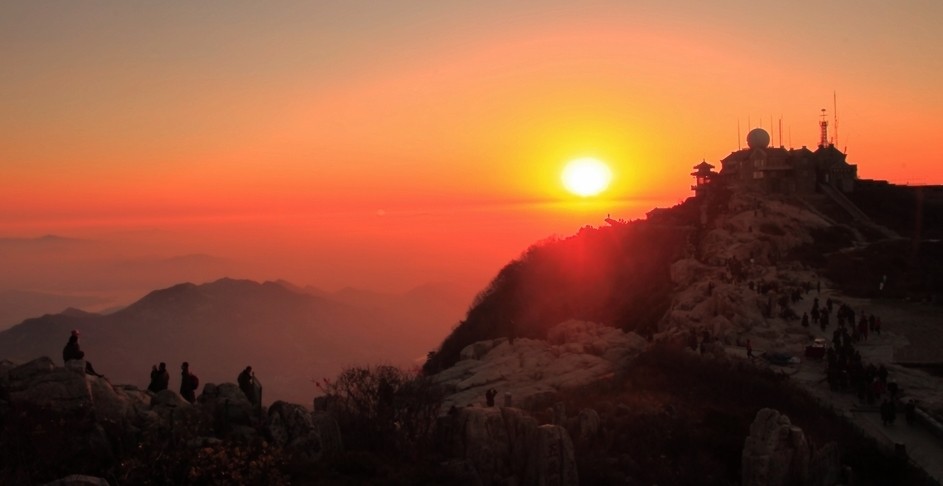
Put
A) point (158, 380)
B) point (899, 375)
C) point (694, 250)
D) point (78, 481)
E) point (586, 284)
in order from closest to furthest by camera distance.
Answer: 1. point (78, 481)
2. point (158, 380)
3. point (899, 375)
4. point (694, 250)
5. point (586, 284)

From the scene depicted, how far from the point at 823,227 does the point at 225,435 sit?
172ft

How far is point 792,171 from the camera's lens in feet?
242

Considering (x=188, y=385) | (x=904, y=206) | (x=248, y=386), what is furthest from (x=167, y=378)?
(x=904, y=206)

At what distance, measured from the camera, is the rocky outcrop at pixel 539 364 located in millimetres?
33281

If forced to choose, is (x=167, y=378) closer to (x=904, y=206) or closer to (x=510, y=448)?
(x=510, y=448)

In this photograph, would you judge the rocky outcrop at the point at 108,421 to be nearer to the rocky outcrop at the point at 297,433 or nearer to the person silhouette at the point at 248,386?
the rocky outcrop at the point at 297,433

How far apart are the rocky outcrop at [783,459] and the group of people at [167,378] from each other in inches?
614

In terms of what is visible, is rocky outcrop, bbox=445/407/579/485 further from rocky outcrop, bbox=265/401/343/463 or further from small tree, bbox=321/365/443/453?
rocky outcrop, bbox=265/401/343/463

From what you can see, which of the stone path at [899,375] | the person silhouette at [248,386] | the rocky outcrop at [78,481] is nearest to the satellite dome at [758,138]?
the stone path at [899,375]

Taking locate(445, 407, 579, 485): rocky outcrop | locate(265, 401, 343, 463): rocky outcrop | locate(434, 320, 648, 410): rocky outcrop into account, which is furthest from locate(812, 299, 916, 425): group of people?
locate(265, 401, 343, 463): rocky outcrop

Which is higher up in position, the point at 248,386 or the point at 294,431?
the point at 248,386

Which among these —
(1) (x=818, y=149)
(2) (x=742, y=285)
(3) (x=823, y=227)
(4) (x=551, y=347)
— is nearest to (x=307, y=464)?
(4) (x=551, y=347)

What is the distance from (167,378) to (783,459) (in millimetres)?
19147

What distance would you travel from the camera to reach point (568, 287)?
65500 mm
